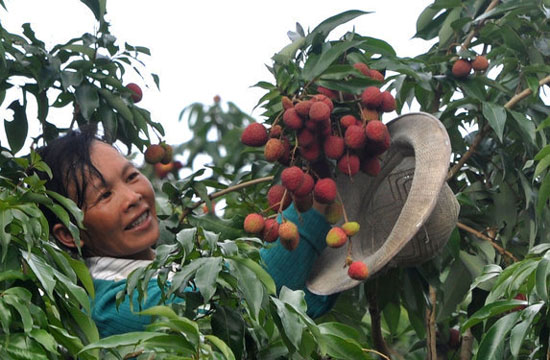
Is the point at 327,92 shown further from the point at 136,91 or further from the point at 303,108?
the point at 136,91

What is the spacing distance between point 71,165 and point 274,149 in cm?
40

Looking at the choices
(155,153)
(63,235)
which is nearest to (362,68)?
(155,153)

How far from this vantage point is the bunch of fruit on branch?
6.06 feet

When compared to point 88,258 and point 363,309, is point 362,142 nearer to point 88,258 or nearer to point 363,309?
point 88,258

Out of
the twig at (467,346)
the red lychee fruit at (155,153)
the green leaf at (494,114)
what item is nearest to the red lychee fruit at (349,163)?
the green leaf at (494,114)

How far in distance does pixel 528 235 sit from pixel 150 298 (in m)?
0.82

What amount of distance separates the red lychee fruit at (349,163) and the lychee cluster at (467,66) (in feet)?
1.36

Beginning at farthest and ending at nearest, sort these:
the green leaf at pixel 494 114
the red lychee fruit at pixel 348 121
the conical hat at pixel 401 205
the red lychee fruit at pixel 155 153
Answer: the red lychee fruit at pixel 155 153 → the green leaf at pixel 494 114 → the red lychee fruit at pixel 348 121 → the conical hat at pixel 401 205

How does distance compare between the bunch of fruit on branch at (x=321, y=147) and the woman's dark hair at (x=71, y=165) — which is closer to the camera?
the bunch of fruit on branch at (x=321, y=147)

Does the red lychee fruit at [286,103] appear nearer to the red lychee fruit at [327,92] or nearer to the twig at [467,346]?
the red lychee fruit at [327,92]

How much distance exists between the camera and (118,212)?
79.0 inches

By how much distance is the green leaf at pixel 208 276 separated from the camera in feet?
4.73

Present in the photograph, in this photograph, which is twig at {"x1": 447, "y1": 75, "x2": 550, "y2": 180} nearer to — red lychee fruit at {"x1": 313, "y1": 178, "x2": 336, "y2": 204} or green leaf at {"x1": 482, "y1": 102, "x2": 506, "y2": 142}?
green leaf at {"x1": 482, "y1": 102, "x2": 506, "y2": 142}

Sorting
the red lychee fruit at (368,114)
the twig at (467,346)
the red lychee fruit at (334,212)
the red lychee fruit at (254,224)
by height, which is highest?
the red lychee fruit at (368,114)
